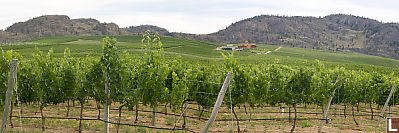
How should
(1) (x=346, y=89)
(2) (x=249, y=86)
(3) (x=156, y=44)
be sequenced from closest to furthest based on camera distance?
(3) (x=156, y=44) < (2) (x=249, y=86) < (1) (x=346, y=89)

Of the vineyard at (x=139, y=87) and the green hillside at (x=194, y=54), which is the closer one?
the vineyard at (x=139, y=87)

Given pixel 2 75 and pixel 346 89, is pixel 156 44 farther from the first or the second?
pixel 346 89

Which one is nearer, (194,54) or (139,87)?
(139,87)

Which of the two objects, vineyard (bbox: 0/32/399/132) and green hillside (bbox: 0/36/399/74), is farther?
green hillside (bbox: 0/36/399/74)

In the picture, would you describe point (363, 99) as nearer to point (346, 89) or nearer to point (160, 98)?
point (346, 89)

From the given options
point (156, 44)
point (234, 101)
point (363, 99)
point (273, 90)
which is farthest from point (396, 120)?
point (156, 44)

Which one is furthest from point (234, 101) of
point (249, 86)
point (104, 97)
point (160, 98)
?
point (104, 97)

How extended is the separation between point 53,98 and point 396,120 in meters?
13.6

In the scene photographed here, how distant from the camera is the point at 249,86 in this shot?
460 inches

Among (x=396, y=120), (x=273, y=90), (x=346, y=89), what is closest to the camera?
(x=396, y=120)

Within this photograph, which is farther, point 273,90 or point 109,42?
point 273,90

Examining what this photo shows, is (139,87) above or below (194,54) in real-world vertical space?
above

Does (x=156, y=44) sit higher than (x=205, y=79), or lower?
higher

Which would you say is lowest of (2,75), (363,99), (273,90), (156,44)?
(363,99)
